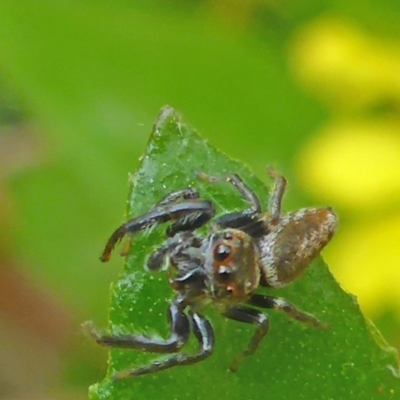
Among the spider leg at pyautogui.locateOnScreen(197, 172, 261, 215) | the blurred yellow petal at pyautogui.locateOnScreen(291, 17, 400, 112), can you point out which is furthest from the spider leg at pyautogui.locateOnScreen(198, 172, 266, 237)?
the blurred yellow petal at pyautogui.locateOnScreen(291, 17, 400, 112)

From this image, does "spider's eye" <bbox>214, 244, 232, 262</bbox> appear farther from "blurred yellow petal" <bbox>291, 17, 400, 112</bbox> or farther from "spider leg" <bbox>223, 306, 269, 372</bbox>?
"blurred yellow petal" <bbox>291, 17, 400, 112</bbox>

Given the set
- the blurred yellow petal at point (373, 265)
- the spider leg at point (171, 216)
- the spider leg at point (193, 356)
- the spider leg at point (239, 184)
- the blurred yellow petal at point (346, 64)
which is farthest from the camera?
the blurred yellow petal at point (346, 64)

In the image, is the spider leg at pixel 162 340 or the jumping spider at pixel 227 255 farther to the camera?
the jumping spider at pixel 227 255

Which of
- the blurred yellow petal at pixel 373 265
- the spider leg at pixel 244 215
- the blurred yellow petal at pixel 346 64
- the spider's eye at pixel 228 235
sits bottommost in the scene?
the blurred yellow petal at pixel 373 265

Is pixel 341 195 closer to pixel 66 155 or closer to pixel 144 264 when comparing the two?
pixel 66 155

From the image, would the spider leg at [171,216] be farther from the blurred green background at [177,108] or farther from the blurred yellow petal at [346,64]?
the blurred yellow petal at [346,64]

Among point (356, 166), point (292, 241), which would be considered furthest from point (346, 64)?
point (292, 241)

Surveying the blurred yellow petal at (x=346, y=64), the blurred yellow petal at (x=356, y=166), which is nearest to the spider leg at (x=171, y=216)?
the blurred yellow petal at (x=356, y=166)

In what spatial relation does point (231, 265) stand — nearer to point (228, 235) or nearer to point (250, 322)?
point (228, 235)
